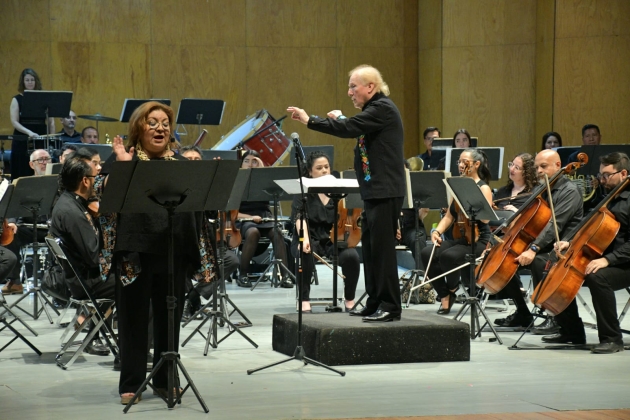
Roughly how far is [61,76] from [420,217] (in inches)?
232

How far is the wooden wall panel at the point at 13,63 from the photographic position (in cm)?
1188

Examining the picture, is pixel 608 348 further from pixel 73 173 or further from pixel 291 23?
pixel 291 23

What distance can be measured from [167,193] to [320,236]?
3.60 m

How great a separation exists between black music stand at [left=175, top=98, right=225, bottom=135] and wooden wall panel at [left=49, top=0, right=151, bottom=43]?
224cm

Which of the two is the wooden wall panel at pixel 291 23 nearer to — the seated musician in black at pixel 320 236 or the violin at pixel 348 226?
the seated musician in black at pixel 320 236

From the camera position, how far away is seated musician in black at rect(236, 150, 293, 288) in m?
8.96

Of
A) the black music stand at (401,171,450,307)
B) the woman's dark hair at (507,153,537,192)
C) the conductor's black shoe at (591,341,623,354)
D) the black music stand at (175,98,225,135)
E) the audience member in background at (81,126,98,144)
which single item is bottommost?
the conductor's black shoe at (591,341,623,354)

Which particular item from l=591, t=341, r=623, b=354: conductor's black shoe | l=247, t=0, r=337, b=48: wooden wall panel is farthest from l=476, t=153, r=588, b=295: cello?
l=247, t=0, r=337, b=48: wooden wall panel

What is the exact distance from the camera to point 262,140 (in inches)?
411

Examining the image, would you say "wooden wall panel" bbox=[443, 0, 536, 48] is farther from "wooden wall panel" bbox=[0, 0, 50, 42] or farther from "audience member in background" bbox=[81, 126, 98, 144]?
"wooden wall panel" bbox=[0, 0, 50, 42]

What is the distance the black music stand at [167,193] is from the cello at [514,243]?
2.56 m

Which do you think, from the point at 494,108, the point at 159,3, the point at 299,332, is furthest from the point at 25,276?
the point at 494,108

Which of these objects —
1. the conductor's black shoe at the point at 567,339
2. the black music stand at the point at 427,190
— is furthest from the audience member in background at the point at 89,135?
the conductor's black shoe at the point at 567,339

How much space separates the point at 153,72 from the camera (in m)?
12.4
